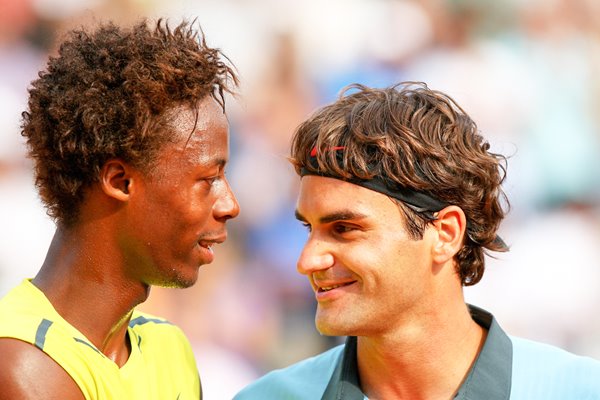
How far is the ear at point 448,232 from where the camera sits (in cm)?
363

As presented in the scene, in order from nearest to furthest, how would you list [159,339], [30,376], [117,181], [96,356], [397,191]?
[30,376], [96,356], [117,181], [159,339], [397,191]

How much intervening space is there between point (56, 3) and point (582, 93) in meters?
3.72

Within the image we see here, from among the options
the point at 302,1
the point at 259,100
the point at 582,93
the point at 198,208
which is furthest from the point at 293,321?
the point at 198,208

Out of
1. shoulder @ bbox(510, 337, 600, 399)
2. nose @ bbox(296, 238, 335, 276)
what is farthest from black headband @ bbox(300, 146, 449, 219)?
shoulder @ bbox(510, 337, 600, 399)

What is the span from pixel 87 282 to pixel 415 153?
52.1 inches

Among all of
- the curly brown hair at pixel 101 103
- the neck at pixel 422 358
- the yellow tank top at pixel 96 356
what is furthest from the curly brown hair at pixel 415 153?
the yellow tank top at pixel 96 356

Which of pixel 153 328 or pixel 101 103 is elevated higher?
pixel 101 103

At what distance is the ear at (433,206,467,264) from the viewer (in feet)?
11.9

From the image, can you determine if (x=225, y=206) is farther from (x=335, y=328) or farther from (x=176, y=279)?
(x=335, y=328)

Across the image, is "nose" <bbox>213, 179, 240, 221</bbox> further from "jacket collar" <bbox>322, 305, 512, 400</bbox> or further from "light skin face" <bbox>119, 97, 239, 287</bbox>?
"jacket collar" <bbox>322, 305, 512, 400</bbox>

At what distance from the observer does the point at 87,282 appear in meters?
2.88

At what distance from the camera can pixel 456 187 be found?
3637mm

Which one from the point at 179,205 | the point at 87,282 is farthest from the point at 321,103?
the point at 87,282

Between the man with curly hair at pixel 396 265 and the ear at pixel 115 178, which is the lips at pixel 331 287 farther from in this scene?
the ear at pixel 115 178
